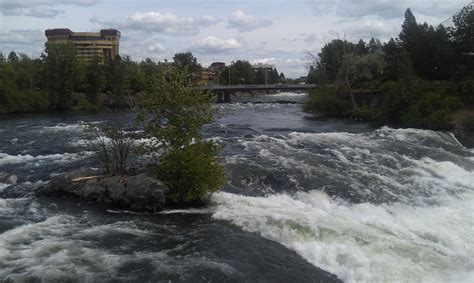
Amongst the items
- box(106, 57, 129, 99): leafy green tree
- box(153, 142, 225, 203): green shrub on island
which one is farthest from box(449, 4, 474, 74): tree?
box(106, 57, 129, 99): leafy green tree

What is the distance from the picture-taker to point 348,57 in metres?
67.6

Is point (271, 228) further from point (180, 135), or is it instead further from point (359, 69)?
point (359, 69)

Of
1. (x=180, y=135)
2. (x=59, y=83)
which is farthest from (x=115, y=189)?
(x=59, y=83)

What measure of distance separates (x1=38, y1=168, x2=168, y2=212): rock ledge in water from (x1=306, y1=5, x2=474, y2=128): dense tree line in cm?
3332

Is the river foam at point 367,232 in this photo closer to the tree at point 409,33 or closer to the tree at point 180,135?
the tree at point 180,135

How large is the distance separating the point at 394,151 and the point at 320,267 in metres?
19.8

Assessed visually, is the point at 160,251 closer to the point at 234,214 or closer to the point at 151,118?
the point at 234,214

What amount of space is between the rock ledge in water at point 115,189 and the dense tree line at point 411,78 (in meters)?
33.3

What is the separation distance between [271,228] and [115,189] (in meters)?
6.54

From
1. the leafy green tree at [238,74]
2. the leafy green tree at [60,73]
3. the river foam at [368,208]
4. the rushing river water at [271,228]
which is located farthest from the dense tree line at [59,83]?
the leafy green tree at [238,74]

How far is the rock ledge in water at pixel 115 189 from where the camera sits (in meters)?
17.7

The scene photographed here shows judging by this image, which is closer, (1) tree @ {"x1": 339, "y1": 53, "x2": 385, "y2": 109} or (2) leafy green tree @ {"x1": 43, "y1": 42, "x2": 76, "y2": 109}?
(1) tree @ {"x1": 339, "y1": 53, "x2": 385, "y2": 109}

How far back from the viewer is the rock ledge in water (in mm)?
17719

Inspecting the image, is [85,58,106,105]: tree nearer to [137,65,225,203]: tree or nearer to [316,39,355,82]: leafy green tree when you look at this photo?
[316,39,355,82]: leafy green tree
